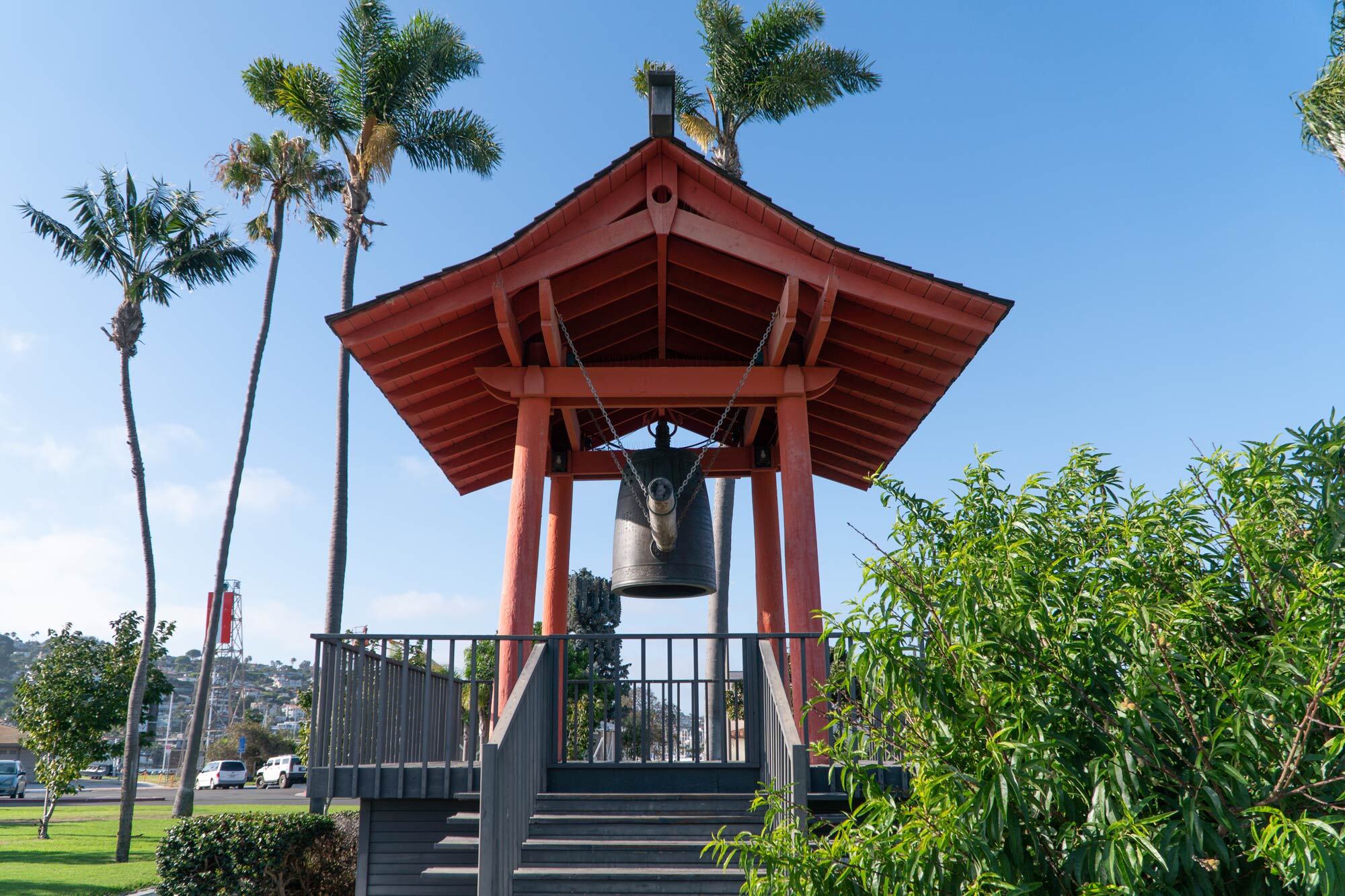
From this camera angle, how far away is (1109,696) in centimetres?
280

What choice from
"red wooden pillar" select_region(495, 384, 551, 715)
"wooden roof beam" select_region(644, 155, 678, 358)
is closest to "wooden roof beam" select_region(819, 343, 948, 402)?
"wooden roof beam" select_region(644, 155, 678, 358)

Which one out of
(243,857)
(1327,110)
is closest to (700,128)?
(1327,110)

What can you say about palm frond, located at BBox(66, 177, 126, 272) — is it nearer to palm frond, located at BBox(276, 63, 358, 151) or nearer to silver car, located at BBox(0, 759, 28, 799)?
palm frond, located at BBox(276, 63, 358, 151)

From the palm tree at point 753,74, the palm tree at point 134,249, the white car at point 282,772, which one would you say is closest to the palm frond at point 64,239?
the palm tree at point 134,249

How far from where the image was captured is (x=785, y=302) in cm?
809

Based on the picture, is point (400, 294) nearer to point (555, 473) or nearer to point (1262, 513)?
point (555, 473)

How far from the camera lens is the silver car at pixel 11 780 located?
43156 mm

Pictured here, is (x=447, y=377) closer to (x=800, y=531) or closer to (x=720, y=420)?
(x=720, y=420)

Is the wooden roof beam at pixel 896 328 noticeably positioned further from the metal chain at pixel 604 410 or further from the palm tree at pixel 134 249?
the palm tree at pixel 134 249

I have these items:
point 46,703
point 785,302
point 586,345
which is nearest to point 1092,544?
point 785,302

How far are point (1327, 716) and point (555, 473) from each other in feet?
28.5

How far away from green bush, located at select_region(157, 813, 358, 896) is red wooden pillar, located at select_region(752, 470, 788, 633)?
576 cm

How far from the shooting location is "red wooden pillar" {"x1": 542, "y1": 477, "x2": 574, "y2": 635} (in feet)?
33.9

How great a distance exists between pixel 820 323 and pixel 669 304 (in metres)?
2.11
